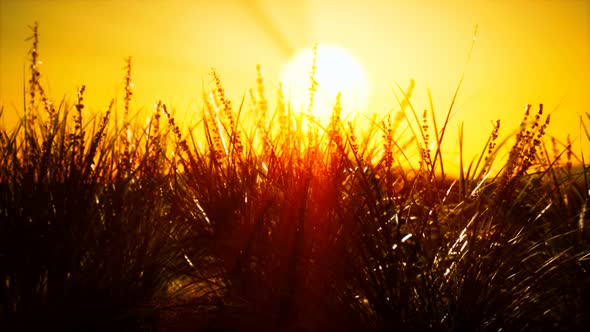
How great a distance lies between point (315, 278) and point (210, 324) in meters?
0.43

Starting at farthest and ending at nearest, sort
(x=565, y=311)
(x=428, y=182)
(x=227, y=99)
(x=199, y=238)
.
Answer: (x=227, y=99) → (x=199, y=238) → (x=565, y=311) → (x=428, y=182)

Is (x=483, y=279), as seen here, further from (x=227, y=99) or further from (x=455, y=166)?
(x=227, y=99)

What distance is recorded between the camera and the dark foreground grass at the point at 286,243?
4.57 ft

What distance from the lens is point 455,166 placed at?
169 centimetres

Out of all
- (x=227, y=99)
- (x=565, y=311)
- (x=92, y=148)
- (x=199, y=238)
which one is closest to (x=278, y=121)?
(x=227, y=99)

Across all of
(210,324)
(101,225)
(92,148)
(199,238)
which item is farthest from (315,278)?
(92,148)

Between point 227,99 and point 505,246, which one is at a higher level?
point 227,99

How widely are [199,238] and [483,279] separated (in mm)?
1050

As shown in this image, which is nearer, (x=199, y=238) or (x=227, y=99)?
(x=199, y=238)

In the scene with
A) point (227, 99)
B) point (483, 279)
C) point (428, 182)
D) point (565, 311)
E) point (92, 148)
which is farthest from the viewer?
point (227, 99)

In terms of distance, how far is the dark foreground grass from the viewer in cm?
139

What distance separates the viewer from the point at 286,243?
5.34 ft

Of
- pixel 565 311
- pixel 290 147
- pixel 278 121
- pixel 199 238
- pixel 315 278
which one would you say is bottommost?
pixel 565 311

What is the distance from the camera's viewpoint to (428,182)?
150 cm
